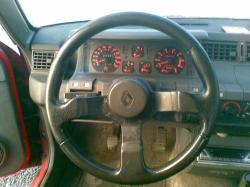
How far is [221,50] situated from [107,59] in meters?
0.57

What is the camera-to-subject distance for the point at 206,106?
1.19m

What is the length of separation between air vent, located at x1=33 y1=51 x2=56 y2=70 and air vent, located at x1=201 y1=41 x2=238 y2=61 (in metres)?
0.77

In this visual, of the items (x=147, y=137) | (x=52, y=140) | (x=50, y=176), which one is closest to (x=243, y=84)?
(x=147, y=137)

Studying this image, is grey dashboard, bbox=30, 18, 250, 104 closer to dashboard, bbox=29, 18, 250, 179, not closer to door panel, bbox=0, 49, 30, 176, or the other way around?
dashboard, bbox=29, 18, 250, 179

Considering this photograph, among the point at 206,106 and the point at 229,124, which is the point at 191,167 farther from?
the point at 206,106

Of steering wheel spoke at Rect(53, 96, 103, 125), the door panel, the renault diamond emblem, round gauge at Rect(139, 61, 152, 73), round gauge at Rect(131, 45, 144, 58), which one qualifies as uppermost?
round gauge at Rect(131, 45, 144, 58)

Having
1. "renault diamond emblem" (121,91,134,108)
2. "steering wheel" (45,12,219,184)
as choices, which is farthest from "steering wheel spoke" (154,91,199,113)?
"renault diamond emblem" (121,91,134,108)

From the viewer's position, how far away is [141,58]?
1.62 m

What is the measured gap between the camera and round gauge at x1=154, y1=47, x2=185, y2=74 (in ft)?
5.30

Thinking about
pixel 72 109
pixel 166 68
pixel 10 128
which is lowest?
pixel 10 128

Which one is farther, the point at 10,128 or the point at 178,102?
the point at 10,128

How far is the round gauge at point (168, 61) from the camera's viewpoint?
5.30 feet

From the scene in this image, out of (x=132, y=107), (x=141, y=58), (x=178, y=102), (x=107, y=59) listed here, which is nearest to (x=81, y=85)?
(x=107, y=59)

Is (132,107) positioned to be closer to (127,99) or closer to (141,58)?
(127,99)
